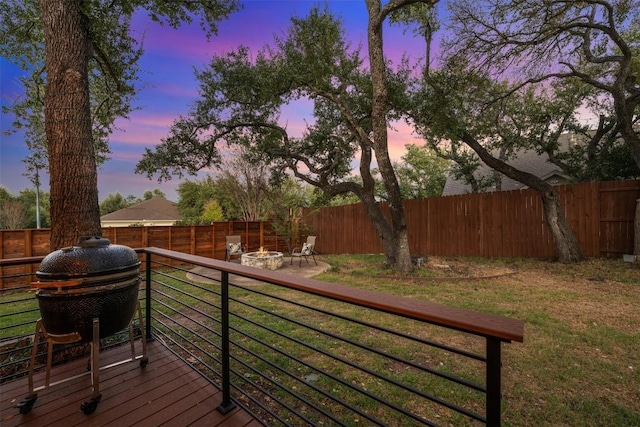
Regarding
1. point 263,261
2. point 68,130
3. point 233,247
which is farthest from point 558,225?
point 68,130

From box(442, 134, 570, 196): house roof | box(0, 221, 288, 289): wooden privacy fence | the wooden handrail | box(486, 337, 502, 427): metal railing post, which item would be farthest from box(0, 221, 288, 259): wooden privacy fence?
box(442, 134, 570, 196): house roof

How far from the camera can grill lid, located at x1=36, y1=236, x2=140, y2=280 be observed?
1.67 metres

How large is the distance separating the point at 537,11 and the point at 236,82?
729 cm

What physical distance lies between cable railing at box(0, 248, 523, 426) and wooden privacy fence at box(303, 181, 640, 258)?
5.64m

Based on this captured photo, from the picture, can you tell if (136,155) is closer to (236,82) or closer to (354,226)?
(236,82)

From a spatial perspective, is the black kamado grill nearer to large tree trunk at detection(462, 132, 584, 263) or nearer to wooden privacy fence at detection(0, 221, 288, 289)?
wooden privacy fence at detection(0, 221, 288, 289)

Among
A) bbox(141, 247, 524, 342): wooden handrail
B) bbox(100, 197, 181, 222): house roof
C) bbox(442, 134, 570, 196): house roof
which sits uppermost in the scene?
bbox(442, 134, 570, 196): house roof

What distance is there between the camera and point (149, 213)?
24.4 m

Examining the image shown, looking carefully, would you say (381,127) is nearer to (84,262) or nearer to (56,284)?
(84,262)

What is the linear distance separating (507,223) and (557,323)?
491cm

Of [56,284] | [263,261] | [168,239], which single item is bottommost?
[263,261]

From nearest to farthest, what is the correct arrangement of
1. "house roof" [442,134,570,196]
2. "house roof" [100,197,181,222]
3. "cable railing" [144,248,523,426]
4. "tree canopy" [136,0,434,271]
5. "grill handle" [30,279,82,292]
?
"cable railing" [144,248,523,426], "grill handle" [30,279,82,292], "tree canopy" [136,0,434,271], "house roof" [442,134,570,196], "house roof" [100,197,181,222]

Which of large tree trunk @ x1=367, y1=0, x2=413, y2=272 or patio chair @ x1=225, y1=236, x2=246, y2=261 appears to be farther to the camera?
patio chair @ x1=225, y1=236, x2=246, y2=261

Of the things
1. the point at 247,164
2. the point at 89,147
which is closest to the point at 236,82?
the point at 247,164
